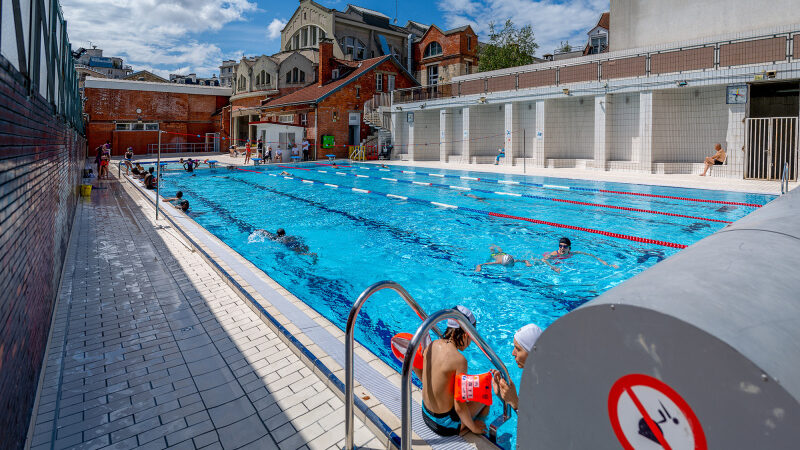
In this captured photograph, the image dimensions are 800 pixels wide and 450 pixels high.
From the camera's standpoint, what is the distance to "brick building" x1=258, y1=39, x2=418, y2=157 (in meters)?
31.6

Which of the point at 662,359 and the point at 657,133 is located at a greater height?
the point at 657,133

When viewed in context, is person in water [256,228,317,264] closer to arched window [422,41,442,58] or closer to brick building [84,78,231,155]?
brick building [84,78,231,155]

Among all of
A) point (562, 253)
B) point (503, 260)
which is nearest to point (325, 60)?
point (503, 260)

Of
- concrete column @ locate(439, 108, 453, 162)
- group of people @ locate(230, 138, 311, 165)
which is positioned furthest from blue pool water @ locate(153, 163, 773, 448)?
concrete column @ locate(439, 108, 453, 162)

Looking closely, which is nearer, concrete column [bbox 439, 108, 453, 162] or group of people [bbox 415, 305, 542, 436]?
group of people [bbox 415, 305, 542, 436]

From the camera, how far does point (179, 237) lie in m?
8.78

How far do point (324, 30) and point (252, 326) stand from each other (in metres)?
40.7

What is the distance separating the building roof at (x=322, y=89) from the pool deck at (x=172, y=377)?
88.9 ft

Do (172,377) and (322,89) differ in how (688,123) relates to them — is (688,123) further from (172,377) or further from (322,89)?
(322,89)

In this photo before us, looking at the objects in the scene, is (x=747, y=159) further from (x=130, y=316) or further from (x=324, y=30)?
(x=324, y=30)

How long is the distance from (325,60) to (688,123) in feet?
80.6

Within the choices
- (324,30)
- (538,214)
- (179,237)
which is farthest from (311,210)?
(324,30)

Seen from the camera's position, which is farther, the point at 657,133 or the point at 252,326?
the point at 657,133

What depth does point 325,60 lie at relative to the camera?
114ft
